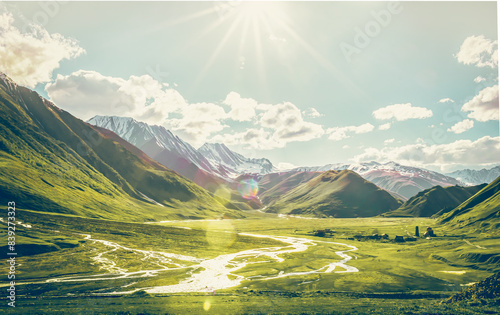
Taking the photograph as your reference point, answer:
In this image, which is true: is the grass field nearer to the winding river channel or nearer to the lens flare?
the lens flare

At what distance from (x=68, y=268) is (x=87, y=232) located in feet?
204

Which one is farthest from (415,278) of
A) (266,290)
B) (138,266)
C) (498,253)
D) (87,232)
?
(87,232)

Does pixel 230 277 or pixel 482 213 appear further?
pixel 482 213

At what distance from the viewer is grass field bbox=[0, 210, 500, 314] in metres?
49.3

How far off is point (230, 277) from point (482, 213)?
16609 cm

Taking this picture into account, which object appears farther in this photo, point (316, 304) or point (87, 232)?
point (87, 232)

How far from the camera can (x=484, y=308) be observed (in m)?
44.8

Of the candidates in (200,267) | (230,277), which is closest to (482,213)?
(230,277)

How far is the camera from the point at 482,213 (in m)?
161

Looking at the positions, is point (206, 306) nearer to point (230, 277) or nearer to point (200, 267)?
point (230, 277)

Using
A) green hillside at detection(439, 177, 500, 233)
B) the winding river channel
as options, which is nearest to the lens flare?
the winding river channel

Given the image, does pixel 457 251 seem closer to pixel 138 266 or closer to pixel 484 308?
pixel 484 308

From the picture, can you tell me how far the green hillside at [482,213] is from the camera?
5699 inches

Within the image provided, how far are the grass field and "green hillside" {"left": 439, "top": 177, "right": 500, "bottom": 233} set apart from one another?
3199cm
